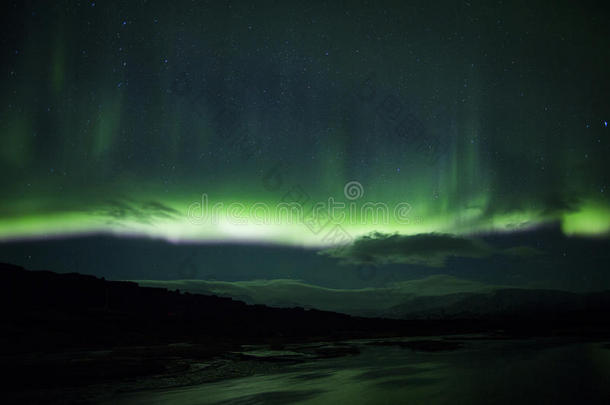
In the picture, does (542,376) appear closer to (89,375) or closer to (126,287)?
(89,375)

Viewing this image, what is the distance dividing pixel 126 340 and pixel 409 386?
4694 cm

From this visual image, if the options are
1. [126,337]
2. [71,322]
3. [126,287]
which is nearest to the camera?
[126,337]

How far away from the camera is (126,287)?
121375 millimetres

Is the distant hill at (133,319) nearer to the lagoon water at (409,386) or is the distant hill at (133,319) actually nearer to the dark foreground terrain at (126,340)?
the dark foreground terrain at (126,340)

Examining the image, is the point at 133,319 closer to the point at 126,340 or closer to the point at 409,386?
the point at 126,340

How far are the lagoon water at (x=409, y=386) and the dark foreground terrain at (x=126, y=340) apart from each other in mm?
2976

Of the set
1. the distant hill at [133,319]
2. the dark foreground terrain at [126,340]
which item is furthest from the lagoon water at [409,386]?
the distant hill at [133,319]

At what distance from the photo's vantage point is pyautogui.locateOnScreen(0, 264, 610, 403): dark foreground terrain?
23.7 metres

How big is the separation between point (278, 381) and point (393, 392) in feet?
21.2

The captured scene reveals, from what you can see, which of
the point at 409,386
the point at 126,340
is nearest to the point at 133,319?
the point at 126,340

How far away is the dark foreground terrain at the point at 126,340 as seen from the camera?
23.7m

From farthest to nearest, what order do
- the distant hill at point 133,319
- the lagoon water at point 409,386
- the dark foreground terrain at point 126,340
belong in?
the distant hill at point 133,319 → the dark foreground terrain at point 126,340 → the lagoon water at point 409,386

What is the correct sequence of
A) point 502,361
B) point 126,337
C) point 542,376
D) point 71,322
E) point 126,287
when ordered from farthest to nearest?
1. point 126,287
2. point 71,322
3. point 126,337
4. point 502,361
5. point 542,376

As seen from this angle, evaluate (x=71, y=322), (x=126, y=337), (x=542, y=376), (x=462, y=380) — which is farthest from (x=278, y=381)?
(x=71, y=322)
